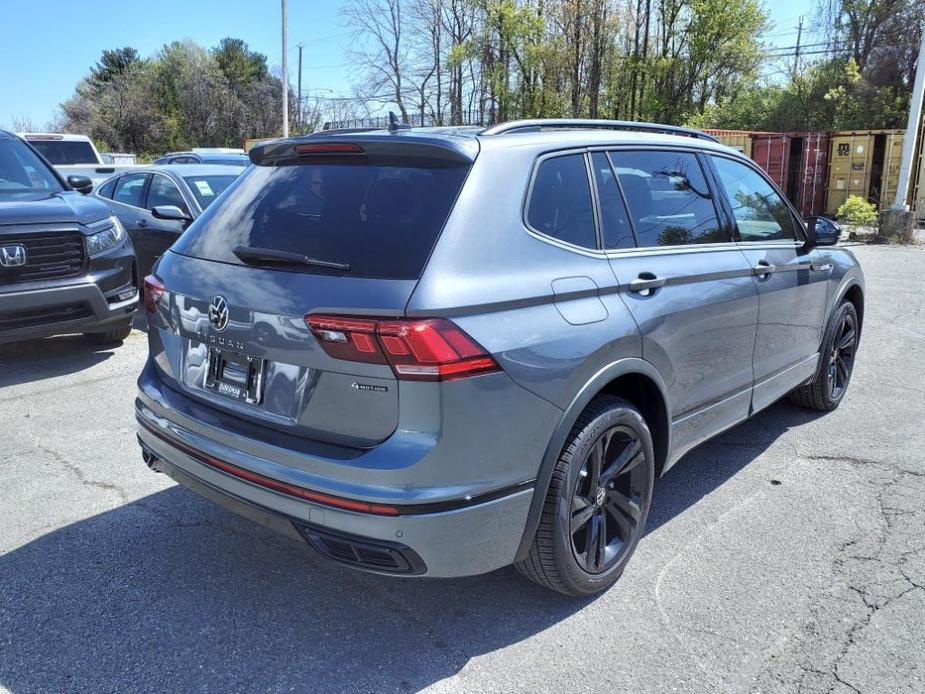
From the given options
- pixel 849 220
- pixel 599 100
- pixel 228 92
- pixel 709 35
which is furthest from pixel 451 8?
pixel 228 92

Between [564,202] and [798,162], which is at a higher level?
[798,162]

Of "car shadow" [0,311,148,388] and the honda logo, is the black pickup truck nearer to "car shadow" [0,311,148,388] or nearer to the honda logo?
the honda logo

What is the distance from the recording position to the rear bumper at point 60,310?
5613 millimetres

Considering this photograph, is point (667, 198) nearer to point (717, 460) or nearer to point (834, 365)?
point (717, 460)

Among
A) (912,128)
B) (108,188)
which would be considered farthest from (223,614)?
(912,128)

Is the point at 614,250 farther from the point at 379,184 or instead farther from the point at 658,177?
the point at 379,184

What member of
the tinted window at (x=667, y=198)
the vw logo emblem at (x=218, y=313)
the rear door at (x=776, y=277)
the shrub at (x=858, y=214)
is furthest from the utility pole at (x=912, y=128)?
the vw logo emblem at (x=218, y=313)

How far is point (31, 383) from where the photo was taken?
5.79m

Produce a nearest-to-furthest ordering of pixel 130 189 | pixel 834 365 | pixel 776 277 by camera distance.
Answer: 1. pixel 776 277
2. pixel 834 365
3. pixel 130 189

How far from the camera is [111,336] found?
6871 mm

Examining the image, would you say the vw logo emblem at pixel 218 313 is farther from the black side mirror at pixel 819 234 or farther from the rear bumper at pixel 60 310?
the rear bumper at pixel 60 310

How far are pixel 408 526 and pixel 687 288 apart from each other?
1748 mm

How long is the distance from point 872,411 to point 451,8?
2695 cm

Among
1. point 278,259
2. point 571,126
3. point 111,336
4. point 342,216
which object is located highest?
point 571,126
